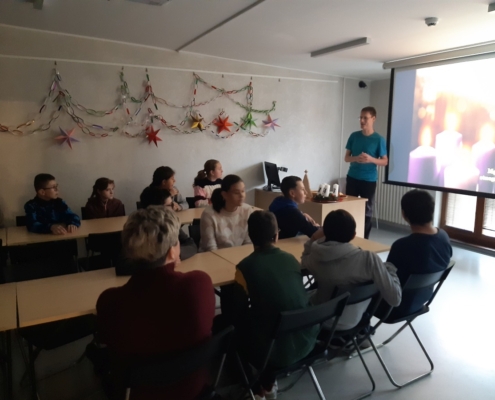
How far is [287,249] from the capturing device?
2666 mm

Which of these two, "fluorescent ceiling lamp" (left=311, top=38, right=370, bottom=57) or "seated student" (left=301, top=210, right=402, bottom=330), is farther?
"fluorescent ceiling lamp" (left=311, top=38, right=370, bottom=57)

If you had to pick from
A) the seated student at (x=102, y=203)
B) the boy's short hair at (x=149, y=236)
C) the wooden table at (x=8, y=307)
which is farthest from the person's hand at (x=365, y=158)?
the wooden table at (x=8, y=307)

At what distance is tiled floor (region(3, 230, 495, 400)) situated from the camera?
2.29 m

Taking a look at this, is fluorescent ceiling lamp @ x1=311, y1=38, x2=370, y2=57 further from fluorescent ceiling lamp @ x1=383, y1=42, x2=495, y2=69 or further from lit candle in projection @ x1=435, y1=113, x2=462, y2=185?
lit candle in projection @ x1=435, y1=113, x2=462, y2=185

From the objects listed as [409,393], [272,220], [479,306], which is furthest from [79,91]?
[479,306]

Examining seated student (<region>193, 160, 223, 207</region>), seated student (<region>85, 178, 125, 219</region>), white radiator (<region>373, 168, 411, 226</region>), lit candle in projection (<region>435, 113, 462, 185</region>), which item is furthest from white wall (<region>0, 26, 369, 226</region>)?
lit candle in projection (<region>435, 113, 462, 185</region>)

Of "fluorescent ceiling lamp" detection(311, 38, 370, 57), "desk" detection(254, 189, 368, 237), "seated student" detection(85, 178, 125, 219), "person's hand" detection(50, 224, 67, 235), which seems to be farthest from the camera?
"desk" detection(254, 189, 368, 237)

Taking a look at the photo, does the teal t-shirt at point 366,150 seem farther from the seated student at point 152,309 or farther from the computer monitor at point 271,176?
the seated student at point 152,309

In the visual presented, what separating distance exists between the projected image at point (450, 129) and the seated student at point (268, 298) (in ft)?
12.1

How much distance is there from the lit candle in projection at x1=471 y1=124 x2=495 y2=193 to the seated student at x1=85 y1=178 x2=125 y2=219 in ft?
13.4

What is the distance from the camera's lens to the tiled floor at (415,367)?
7.51 feet

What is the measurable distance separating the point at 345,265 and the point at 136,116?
361cm

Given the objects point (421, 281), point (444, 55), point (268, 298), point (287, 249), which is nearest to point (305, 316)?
point (268, 298)

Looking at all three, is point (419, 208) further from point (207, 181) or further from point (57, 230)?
point (207, 181)
